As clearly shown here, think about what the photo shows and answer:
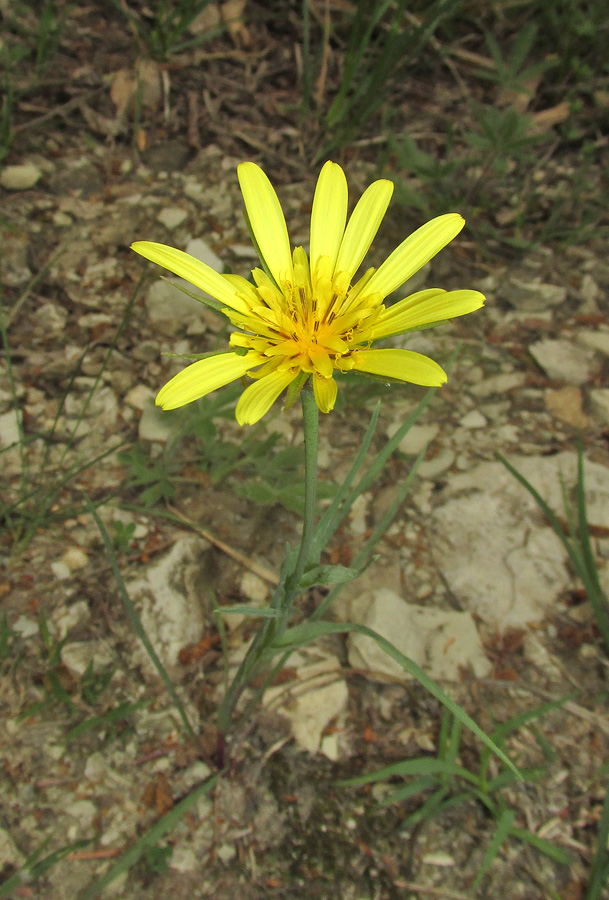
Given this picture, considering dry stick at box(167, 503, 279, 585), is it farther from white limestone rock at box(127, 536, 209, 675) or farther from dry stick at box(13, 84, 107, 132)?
dry stick at box(13, 84, 107, 132)

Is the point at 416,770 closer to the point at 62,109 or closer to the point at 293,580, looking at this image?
the point at 293,580

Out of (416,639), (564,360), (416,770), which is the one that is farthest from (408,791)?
(564,360)

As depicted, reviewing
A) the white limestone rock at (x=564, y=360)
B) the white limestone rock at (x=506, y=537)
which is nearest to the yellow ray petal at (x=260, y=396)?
Answer: the white limestone rock at (x=506, y=537)

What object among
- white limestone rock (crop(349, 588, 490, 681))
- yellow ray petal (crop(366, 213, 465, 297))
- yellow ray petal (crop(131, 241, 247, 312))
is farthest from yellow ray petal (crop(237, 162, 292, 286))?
white limestone rock (crop(349, 588, 490, 681))

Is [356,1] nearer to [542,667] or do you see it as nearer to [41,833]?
[542,667]

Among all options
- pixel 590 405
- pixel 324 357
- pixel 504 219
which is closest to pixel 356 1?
pixel 504 219

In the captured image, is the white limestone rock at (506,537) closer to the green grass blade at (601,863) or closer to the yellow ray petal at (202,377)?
the green grass blade at (601,863)

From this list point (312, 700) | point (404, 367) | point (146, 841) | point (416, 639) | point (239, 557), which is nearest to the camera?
point (404, 367)
